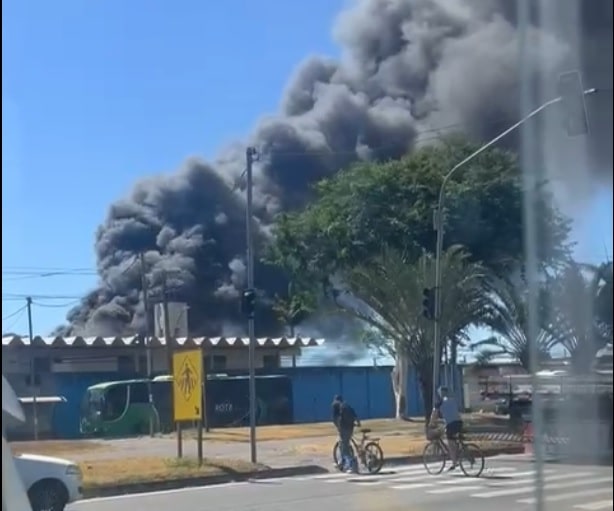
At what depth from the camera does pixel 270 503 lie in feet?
10.7

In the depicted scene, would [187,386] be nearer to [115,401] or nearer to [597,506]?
[115,401]

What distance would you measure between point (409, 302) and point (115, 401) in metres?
0.90

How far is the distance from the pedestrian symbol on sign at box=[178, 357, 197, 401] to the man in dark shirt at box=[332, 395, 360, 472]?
0.43 m

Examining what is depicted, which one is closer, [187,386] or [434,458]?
[434,458]

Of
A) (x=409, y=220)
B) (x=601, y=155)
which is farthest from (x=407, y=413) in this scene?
(x=601, y=155)

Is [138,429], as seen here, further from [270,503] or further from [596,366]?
[596,366]

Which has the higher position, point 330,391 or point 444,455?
point 330,391

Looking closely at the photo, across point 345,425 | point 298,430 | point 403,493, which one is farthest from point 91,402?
point 403,493

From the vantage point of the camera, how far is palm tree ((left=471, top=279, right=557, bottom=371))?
2.37 m

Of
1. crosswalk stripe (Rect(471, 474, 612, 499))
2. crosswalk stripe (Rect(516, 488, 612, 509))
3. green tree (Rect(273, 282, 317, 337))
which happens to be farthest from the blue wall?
crosswalk stripe (Rect(516, 488, 612, 509))

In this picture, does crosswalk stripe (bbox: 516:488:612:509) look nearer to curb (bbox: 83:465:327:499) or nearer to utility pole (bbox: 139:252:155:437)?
curb (bbox: 83:465:327:499)

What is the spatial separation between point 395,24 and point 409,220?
46 centimetres

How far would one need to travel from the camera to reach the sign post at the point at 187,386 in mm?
3061

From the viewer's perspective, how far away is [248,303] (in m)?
2.88
